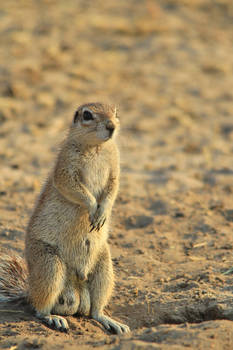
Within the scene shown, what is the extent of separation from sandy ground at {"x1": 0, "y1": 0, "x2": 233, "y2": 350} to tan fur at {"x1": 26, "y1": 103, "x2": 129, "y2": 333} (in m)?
0.17

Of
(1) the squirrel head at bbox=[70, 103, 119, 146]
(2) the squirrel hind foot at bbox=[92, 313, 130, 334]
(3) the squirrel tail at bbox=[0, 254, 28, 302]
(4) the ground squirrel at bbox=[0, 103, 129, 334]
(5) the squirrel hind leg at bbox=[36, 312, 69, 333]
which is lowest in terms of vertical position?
(2) the squirrel hind foot at bbox=[92, 313, 130, 334]

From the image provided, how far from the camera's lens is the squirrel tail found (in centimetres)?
489

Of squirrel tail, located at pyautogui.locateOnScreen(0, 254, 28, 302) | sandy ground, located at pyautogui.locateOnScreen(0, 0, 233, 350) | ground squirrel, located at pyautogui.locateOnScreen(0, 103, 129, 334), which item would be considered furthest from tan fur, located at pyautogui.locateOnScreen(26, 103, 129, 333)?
squirrel tail, located at pyautogui.locateOnScreen(0, 254, 28, 302)

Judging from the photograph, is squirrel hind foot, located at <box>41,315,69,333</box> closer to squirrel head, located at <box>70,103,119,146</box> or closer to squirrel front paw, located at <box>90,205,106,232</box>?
squirrel front paw, located at <box>90,205,106,232</box>

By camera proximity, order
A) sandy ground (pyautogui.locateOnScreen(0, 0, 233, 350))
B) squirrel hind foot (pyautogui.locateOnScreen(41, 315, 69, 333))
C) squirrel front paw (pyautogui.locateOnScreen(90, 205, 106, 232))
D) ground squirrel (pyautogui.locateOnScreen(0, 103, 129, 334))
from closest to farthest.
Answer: squirrel hind foot (pyautogui.locateOnScreen(41, 315, 69, 333)), ground squirrel (pyautogui.locateOnScreen(0, 103, 129, 334)), squirrel front paw (pyautogui.locateOnScreen(90, 205, 106, 232)), sandy ground (pyautogui.locateOnScreen(0, 0, 233, 350))

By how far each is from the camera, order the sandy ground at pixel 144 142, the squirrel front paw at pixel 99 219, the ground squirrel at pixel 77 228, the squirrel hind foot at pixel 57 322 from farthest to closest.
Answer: the sandy ground at pixel 144 142 → the squirrel front paw at pixel 99 219 → the ground squirrel at pixel 77 228 → the squirrel hind foot at pixel 57 322

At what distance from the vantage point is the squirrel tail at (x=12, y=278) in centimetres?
489

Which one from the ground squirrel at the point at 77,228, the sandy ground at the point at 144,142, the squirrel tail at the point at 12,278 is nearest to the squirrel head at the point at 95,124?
the ground squirrel at the point at 77,228

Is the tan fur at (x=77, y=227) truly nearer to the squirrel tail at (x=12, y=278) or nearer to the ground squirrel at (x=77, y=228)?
the ground squirrel at (x=77, y=228)

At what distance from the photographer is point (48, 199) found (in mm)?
4820

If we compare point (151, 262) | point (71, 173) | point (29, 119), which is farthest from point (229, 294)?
point (29, 119)

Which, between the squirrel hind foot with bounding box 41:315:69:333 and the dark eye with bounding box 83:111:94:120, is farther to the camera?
the dark eye with bounding box 83:111:94:120

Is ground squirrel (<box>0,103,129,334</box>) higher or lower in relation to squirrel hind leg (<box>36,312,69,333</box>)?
higher

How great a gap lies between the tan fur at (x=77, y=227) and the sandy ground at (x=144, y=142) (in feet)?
0.55
